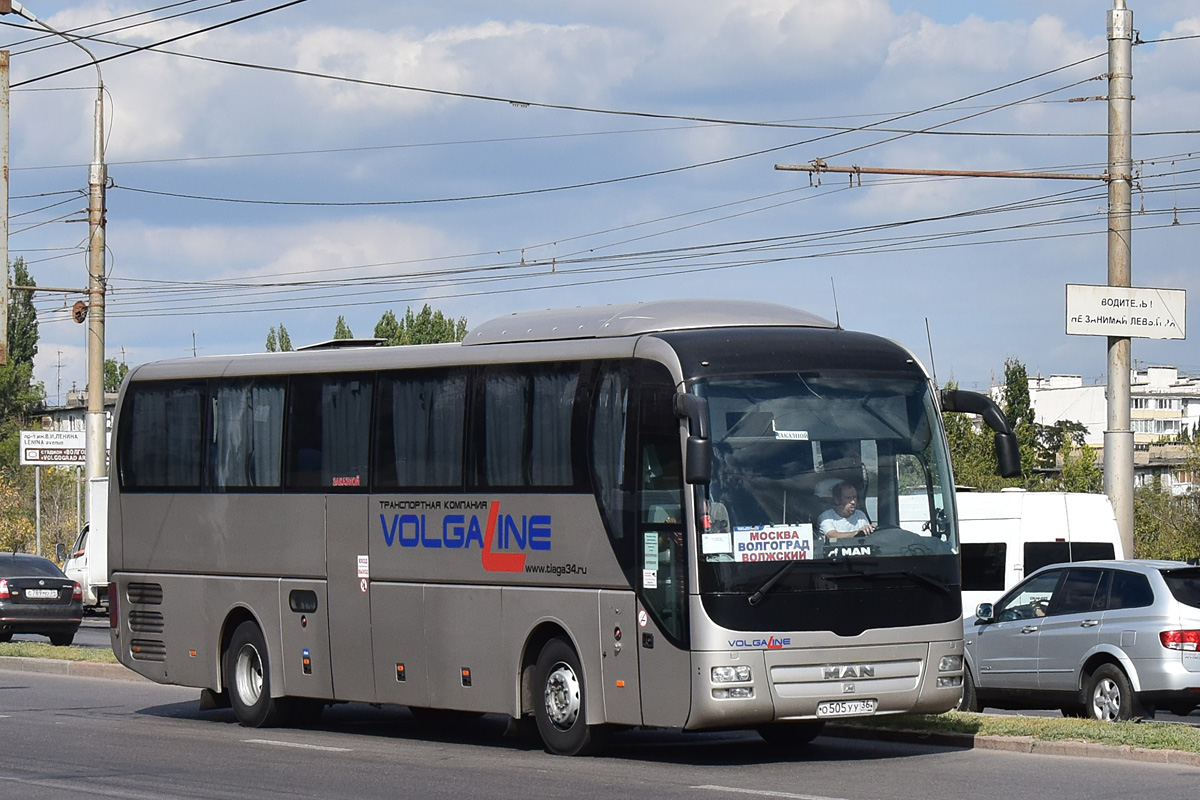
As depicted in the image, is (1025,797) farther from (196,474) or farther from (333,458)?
(196,474)

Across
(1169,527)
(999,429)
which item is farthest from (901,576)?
(1169,527)

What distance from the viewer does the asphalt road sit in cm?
1152

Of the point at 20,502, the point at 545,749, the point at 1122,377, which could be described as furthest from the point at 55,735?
the point at 20,502

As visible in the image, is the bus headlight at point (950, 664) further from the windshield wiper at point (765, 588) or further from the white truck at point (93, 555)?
the white truck at point (93, 555)

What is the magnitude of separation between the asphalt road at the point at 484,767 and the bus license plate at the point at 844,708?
39cm

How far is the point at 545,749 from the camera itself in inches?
567

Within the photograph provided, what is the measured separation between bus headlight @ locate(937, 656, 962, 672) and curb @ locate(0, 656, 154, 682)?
12.4 metres

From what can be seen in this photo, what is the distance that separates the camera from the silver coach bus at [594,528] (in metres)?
12.8

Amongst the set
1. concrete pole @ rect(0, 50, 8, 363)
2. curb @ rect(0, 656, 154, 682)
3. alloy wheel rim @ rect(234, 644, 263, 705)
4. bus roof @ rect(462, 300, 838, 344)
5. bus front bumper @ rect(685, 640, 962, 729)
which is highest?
concrete pole @ rect(0, 50, 8, 363)

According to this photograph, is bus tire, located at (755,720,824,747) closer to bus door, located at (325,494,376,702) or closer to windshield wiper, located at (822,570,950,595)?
windshield wiper, located at (822,570,950,595)

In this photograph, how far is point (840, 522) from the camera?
13.0m

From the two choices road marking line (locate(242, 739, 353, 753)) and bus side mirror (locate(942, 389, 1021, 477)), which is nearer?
bus side mirror (locate(942, 389, 1021, 477))

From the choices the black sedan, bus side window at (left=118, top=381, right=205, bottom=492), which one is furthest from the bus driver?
the black sedan

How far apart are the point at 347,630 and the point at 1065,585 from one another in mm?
6920
